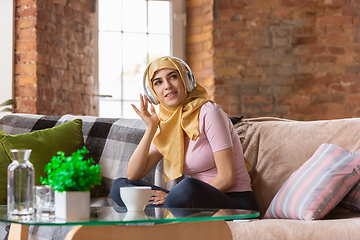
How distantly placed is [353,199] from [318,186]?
0.18 m

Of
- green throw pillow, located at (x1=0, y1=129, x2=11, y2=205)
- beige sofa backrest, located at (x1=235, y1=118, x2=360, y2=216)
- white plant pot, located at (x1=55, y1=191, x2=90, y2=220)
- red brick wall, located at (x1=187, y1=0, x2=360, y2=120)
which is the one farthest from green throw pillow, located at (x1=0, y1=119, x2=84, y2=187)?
red brick wall, located at (x1=187, y1=0, x2=360, y2=120)

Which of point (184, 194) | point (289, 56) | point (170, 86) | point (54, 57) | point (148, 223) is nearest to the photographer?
point (148, 223)

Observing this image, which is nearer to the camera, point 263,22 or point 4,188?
point 4,188

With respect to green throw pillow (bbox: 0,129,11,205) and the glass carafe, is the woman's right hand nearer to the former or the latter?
green throw pillow (bbox: 0,129,11,205)

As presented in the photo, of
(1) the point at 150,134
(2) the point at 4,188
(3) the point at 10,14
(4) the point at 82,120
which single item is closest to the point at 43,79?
(3) the point at 10,14

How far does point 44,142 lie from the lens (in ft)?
7.35

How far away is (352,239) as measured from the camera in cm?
148

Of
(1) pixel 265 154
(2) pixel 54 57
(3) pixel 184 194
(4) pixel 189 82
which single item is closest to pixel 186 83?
(4) pixel 189 82

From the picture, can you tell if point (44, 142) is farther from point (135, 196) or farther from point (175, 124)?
point (135, 196)

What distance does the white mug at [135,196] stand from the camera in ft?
4.00

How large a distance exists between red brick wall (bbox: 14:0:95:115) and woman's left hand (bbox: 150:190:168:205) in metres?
1.75

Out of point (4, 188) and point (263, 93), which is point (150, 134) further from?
point (263, 93)

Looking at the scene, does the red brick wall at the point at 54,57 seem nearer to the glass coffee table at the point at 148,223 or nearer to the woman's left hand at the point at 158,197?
the woman's left hand at the point at 158,197

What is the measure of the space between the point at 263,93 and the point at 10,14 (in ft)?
7.63
